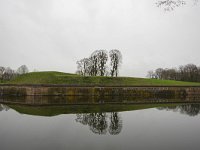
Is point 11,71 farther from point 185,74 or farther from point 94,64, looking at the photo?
point 185,74

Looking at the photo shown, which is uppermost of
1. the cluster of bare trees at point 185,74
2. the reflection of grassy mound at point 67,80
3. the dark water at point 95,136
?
the cluster of bare trees at point 185,74

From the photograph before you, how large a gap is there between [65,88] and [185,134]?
21.7 m

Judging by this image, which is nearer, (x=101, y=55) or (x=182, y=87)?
(x=182, y=87)

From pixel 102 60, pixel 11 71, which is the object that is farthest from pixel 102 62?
pixel 11 71

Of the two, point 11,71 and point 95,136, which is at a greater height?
point 11,71

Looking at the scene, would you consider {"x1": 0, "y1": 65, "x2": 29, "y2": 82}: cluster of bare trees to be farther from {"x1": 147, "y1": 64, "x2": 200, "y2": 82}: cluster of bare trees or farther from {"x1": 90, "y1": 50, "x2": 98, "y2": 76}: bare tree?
{"x1": 147, "y1": 64, "x2": 200, "y2": 82}: cluster of bare trees

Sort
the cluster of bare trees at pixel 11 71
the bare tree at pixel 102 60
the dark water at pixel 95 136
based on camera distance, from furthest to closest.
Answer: the cluster of bare trees at pixel 11 71
the bare tree at pixel 102 60
the dark water at pixel 95 136

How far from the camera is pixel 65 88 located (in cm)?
2878

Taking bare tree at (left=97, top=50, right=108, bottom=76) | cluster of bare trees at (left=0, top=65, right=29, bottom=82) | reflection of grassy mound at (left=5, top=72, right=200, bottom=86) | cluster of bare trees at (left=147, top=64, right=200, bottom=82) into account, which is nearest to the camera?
reflection of grassy mound at (left=5, top=72, right=200, bottom=86)

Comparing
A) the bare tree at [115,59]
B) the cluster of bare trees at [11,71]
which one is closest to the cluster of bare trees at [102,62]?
the bare tree at [115,59]

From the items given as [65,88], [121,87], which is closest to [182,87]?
[121,87]

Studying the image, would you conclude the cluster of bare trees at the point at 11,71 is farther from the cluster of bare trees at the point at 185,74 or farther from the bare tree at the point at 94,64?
the cluster of bare trees at the point at 185,74

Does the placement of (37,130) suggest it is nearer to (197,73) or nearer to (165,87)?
(165,87)

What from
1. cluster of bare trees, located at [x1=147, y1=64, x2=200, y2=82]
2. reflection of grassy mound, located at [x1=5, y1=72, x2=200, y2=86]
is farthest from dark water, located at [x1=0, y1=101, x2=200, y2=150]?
cluster of bare trees, located at [x1=147, y1=64, x2=200, y2=82]
